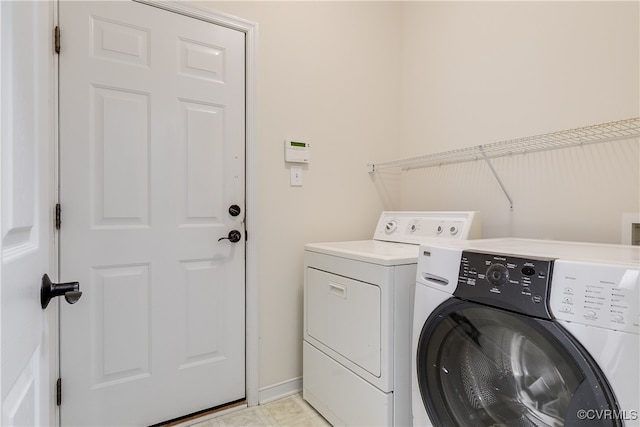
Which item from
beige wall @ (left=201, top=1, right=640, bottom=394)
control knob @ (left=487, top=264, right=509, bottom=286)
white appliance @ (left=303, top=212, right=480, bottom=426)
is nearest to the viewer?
control knob @ (left=487, top=264, right=509, bottom=286)

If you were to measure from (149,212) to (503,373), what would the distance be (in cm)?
155

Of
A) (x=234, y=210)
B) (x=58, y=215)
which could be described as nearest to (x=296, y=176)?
(x=234, y=210)

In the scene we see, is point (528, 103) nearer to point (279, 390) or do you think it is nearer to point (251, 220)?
point (251, 220)

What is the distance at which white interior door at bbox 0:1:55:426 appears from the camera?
1.52ft

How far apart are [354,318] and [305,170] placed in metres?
0.93

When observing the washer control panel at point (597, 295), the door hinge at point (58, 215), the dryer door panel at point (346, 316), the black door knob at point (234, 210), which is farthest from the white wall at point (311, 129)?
the washer control panel at point (597, 295)

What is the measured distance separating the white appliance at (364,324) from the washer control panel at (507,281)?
0.33 m

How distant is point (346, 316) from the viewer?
1.50 meters

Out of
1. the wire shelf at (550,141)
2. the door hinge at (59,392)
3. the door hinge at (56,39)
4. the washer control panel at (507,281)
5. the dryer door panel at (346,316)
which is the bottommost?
the door hinge at (59,392)

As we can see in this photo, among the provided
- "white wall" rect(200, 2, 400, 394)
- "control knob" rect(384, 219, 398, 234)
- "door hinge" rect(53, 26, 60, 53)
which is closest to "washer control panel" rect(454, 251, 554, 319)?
"control knob" rect(384, 219, 398, 234)

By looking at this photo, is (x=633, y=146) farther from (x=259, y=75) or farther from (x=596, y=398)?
(x=259, y=75)

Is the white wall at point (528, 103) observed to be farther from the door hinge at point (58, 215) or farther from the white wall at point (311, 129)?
the door hinge at point (58, 215)

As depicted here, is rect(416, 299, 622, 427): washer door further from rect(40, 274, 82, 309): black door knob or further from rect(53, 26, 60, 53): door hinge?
rect(53, 26, 60, 53): door hinge

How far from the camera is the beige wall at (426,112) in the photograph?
4.65 ft
